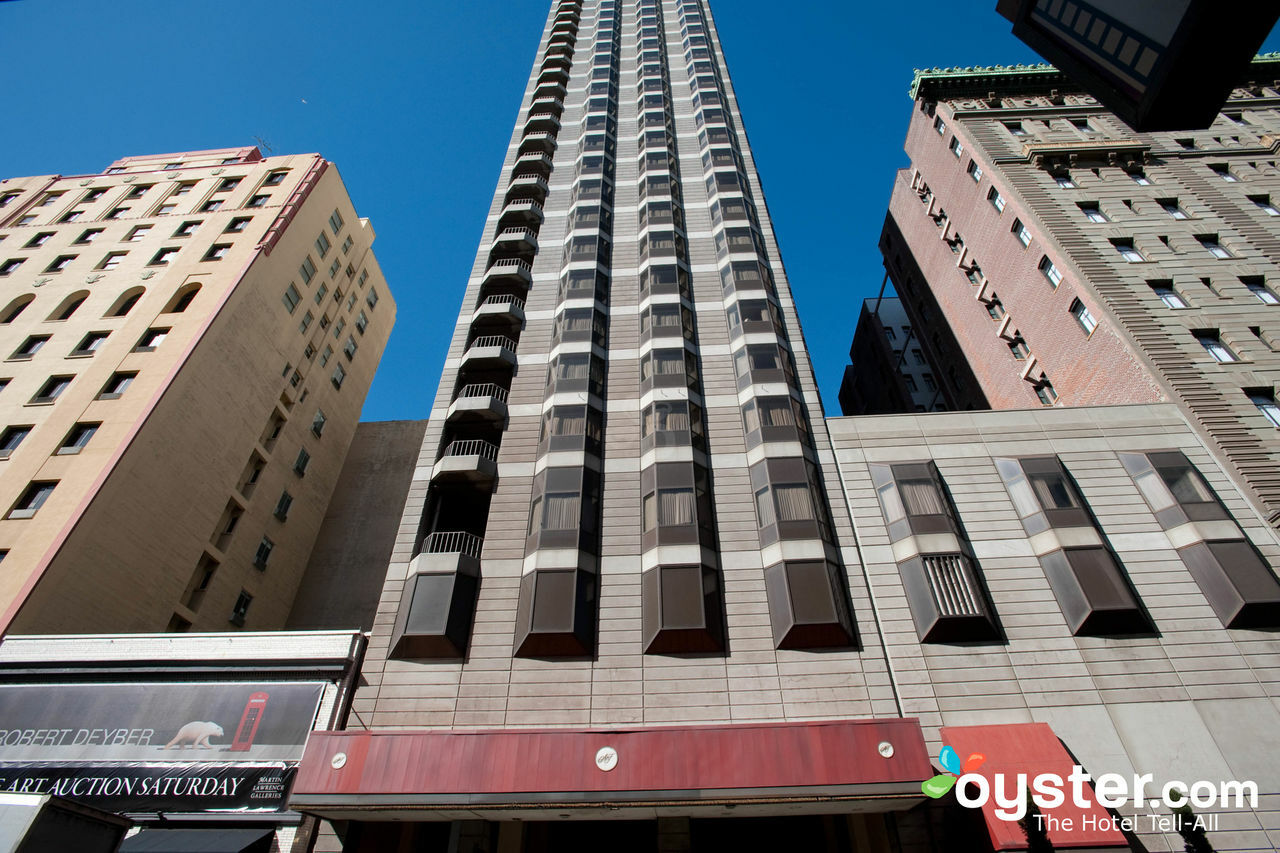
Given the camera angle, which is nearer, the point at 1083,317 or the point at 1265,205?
the point at 1083,317

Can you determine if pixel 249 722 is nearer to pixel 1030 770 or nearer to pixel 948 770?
pixel 948 770

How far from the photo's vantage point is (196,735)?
18109 millimetres

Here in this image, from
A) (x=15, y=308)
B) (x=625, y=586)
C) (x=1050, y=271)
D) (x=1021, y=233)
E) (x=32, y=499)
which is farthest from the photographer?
(x=1021, y=233)

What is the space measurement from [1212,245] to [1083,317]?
8.26 metres

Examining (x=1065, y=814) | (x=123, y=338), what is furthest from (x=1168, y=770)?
(x=123, y=338)

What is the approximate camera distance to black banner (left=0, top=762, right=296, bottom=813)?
54.7 ft

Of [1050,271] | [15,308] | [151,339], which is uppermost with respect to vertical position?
[1050,271]

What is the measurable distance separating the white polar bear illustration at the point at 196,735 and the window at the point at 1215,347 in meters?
39.5

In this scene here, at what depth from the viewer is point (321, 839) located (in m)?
16.4

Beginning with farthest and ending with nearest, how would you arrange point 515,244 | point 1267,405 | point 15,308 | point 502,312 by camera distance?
1. point 515,244
2. point 15,308
3. point 502,312
4. point 1267,405

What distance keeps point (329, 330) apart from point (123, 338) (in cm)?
1392

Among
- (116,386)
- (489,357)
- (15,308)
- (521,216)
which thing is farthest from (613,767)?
(15,308)

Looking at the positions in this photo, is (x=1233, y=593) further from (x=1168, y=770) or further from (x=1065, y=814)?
(x=1065, y=814)

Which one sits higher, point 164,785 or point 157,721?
point 157,721
